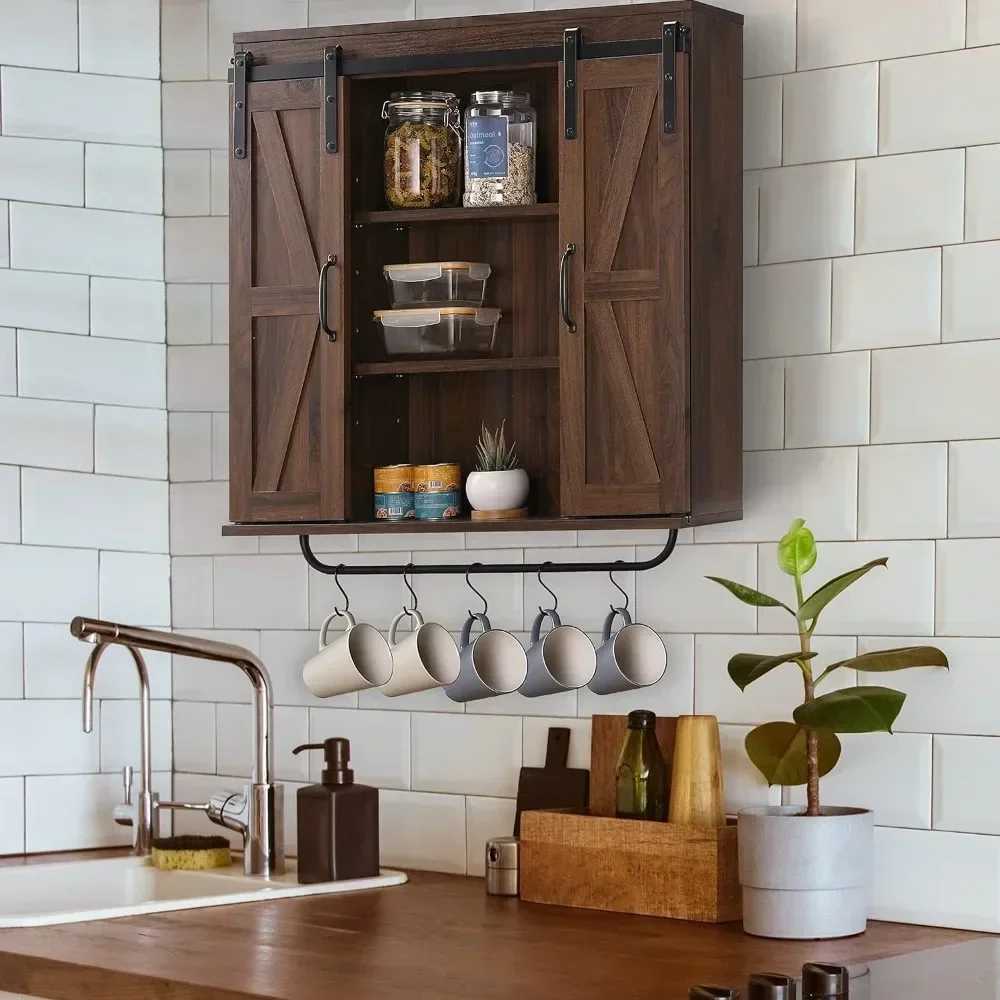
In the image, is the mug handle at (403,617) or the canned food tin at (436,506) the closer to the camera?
the canned food tin at (436,506)

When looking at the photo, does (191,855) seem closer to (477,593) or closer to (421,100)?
(477,593)

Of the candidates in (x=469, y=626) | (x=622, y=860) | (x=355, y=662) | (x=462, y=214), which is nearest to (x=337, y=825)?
(x=355, y=662)

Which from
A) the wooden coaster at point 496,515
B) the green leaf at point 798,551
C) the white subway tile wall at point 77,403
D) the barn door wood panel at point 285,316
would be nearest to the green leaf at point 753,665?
the green leaf at point 798,551

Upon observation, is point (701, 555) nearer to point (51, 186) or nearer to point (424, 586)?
point (424, 586)

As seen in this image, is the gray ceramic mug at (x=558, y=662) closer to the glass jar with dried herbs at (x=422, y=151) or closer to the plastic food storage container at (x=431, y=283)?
the plastic food storage container at (x=431, y=283)

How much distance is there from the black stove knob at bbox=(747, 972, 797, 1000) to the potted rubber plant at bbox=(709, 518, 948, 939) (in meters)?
0.44

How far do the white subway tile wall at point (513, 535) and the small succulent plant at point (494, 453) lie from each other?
0.16 m

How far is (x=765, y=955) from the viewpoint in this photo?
187cm

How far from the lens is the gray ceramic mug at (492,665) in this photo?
238 centimetres

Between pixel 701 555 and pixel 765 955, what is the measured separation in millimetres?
659

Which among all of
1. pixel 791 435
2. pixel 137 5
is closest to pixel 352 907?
pixel 791 435

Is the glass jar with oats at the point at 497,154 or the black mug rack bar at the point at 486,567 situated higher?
the glass jar with oats at the point at 497,154

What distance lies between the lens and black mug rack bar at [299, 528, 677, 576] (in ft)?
7.67

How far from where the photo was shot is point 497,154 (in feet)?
7.46
